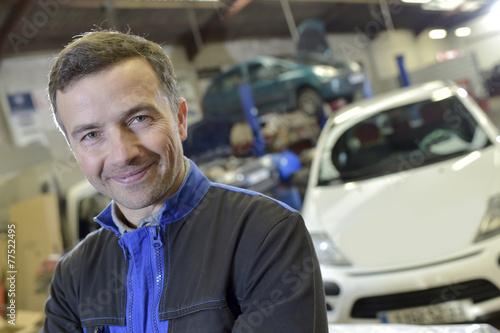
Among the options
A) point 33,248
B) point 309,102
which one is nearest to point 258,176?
point 309,102

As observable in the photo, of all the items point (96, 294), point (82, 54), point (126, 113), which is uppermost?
point (82, 54)

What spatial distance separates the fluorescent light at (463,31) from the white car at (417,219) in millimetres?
4984

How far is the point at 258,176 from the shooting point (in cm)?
411

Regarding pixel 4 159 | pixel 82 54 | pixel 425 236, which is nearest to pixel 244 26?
pixel 4 159

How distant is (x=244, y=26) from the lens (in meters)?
5.73

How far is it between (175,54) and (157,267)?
178 inches

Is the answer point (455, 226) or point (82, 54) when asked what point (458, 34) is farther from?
point (82, 54)

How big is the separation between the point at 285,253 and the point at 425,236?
3.95 ft

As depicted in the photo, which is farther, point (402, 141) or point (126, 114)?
point (402, 141)

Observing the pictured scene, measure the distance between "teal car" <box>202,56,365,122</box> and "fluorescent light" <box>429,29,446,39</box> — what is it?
2.75 meters

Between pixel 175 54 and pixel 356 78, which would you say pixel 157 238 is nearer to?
pixel 175 54

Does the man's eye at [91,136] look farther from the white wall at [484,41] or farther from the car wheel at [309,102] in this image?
the white wall at [484,41]

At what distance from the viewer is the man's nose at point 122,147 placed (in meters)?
0.87

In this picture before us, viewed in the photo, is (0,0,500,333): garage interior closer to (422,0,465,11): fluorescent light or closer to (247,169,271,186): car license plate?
(422,0,465,11): fluorescent light
